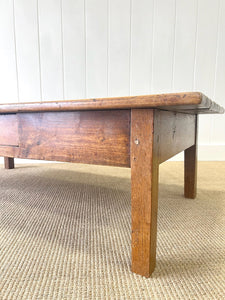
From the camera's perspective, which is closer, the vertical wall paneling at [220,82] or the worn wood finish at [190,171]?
the worn wood finish at [190,171]

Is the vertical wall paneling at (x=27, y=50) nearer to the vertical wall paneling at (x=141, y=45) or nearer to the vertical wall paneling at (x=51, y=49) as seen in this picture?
the vertical wall paneling at (x=51, y=49)

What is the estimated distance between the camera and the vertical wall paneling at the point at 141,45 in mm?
2135

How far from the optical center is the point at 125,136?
0.60 meters

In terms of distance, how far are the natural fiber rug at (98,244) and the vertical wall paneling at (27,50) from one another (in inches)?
44.7

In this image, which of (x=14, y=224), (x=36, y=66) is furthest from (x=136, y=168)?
(x=36, y=66)

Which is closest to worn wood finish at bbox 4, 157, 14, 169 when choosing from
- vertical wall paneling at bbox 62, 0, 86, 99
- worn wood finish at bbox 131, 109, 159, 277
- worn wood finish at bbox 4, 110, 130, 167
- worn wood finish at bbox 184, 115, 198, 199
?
vertical wall paneling at bbox 62, 0, 86, 99

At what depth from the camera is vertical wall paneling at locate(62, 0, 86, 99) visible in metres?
2.14

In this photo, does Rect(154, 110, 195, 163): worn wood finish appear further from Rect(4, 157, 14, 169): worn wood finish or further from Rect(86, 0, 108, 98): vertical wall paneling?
Rect(4, 157, 14, 169): worn wood finish

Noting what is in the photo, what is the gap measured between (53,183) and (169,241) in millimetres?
916

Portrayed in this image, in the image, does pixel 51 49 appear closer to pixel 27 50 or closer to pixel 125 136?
pixel 27 50

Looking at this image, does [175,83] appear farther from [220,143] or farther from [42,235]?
[42,235]

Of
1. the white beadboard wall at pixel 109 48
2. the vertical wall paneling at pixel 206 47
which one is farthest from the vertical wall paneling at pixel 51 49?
the vertical wall paneling at pixel 206 47

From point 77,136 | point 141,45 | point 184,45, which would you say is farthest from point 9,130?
point 184,45

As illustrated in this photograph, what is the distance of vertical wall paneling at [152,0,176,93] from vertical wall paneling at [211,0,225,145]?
44 centimetres
